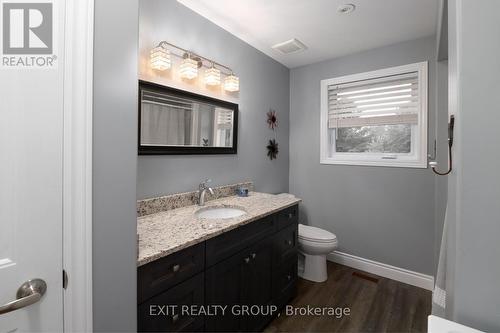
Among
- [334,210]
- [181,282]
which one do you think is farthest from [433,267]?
[181,282]

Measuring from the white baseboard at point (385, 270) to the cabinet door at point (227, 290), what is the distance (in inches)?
68.2

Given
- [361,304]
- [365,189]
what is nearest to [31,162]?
[361,304]

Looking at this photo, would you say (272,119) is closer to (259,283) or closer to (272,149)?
(272,149)

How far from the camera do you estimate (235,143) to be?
7.39 feet

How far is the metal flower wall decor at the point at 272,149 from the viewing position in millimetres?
2769

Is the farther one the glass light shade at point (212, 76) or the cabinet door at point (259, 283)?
the glass light shade at point (212, 76)

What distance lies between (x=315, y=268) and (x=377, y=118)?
1761 millimetres

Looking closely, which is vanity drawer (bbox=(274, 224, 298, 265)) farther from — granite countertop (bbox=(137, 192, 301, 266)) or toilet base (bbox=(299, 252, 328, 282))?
toilet base (bbox=(299, 252, 328, 282))

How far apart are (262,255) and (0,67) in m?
1.57

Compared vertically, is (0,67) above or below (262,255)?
above

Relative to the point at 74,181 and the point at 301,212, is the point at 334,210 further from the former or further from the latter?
the point at 74,181

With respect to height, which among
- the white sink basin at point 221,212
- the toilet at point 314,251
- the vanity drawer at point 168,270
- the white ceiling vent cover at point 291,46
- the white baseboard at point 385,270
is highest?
the white ceiling vent cover at point 291,46

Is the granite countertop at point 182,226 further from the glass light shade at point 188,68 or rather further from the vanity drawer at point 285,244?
the glass light shade at point 188,68

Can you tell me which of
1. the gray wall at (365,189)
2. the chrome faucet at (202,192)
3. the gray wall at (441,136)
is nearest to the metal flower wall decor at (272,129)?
the gray wall at (365,189)
